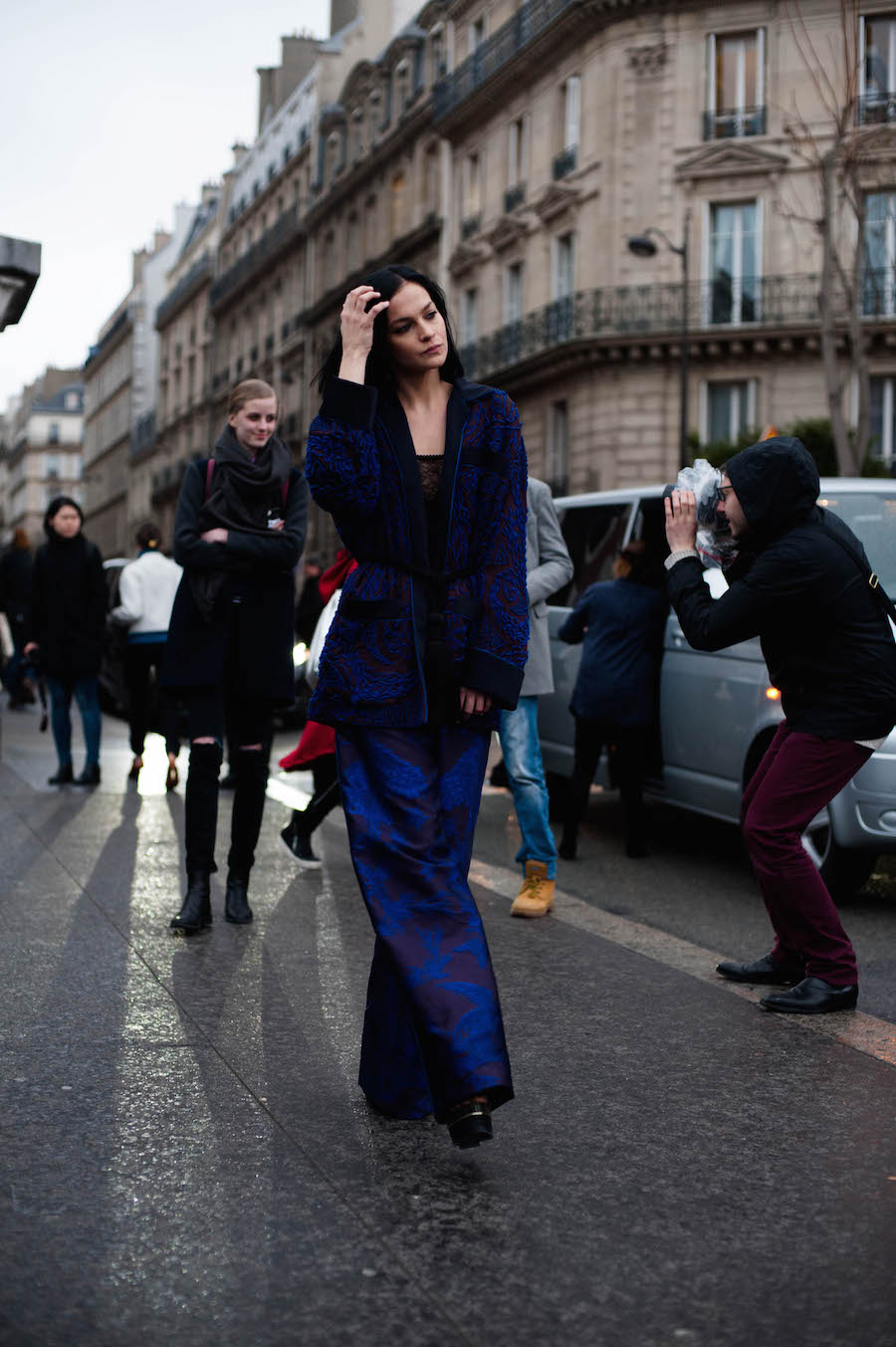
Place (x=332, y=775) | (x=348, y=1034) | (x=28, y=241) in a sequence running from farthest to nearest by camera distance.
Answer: (x=332, y=775), (x=28, y=241), (x=348, y=1034)

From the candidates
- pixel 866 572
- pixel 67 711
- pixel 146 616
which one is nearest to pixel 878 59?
pixel 146 616

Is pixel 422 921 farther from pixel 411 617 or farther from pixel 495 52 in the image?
pixel 495 52

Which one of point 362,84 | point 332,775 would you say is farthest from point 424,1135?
point 362,84

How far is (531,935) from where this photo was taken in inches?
248

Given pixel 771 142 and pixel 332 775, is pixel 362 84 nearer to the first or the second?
pixel 771 142

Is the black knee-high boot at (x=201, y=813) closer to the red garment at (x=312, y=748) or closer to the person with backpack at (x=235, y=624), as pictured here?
the person with backpack at (x=235, y=624)

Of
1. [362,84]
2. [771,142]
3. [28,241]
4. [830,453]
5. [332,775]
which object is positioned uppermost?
[362,84]

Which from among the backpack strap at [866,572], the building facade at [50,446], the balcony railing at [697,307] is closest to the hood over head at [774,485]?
the backpack strap at [866,572]

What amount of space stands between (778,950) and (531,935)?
44.2 inches

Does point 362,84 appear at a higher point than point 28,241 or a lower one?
higher

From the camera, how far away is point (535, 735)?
7.02 metres

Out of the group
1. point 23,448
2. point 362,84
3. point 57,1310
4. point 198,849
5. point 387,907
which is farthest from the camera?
point 23,448

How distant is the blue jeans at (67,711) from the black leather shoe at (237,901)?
4.99 metres

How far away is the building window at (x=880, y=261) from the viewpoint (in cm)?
3256
